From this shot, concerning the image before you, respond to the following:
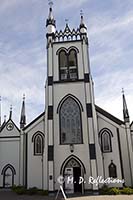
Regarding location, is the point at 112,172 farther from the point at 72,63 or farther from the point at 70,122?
the point at 72,63

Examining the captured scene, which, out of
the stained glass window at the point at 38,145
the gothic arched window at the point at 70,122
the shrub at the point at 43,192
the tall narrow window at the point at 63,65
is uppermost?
the tall narrow window at the point at 63,65

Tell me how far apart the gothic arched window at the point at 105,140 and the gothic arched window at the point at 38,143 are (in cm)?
705

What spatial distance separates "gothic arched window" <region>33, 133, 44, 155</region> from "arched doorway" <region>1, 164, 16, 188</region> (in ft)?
13.0

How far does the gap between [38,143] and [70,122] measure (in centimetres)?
479

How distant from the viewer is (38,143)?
1088 inches

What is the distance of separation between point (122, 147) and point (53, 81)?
11.2 metres

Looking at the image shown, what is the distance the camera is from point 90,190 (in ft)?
76.9

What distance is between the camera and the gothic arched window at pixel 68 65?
93.7ft

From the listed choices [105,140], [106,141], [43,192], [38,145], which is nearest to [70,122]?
[105,140]

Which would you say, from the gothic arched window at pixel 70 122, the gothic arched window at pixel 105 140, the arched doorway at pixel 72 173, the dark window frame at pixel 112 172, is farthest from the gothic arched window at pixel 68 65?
the dark window frame at pixel 112 172

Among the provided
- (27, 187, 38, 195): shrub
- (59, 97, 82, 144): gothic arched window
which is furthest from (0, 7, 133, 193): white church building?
(27, 187, 38, 195): shrub

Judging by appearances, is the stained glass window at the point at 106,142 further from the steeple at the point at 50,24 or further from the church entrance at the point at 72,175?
the steeple at the point at 50,24

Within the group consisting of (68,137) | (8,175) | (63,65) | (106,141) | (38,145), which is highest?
(63,65)

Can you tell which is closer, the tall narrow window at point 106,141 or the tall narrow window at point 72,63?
the tall narrow window at point 106,141
